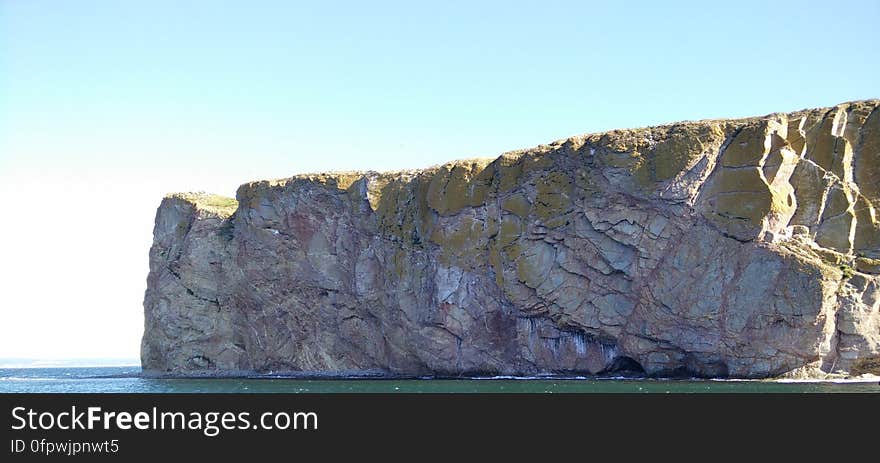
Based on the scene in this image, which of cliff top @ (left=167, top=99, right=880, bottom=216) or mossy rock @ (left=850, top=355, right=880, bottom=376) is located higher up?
cliff top @ (left=167, top=99, right=880, bottom=216)

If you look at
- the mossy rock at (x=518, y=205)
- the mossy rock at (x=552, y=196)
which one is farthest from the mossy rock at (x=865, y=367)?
the mossy rock at (x=518, y=205)

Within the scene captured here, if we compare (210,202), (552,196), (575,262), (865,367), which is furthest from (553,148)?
(210,202)

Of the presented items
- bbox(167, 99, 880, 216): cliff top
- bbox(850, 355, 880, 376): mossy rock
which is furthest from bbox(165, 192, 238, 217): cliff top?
bbox(850, 355, 880, 376): mossy rock

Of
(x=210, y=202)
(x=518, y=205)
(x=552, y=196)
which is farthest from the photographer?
(x=210, y=202)

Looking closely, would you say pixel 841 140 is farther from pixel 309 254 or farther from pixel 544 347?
pixel 309 254

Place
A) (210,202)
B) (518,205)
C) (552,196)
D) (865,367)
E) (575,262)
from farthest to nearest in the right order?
(210,202) < (518,205) < (552,196) < (575,262) < (865,367)

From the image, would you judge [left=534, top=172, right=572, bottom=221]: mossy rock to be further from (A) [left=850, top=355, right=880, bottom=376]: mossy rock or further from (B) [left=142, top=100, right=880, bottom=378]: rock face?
(A) [left=850, top=355, right=880, bottom=376]: mossy rock

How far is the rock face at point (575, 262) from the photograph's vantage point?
54719mm

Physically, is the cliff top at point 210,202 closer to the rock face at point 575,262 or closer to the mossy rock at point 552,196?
the rock face at point 575,262

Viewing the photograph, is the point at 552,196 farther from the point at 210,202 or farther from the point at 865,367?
the point at 210,202

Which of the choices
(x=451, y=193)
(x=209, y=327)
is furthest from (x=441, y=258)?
(x=209, y=327)

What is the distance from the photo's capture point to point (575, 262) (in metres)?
60.9

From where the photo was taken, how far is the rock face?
5472cm
